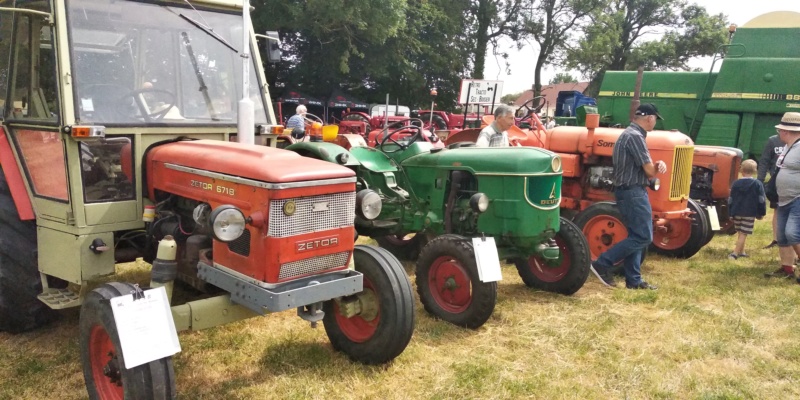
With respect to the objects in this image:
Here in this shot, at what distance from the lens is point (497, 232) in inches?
168

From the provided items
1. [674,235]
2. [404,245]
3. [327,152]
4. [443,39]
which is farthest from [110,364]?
[443,39]

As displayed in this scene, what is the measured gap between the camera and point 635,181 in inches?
191

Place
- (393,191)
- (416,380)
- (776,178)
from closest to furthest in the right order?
(416,380) → (393,191) → (776,178)

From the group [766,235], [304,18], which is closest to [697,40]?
[304,18]

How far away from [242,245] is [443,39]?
80.7 ft

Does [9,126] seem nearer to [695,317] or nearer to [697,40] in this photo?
[695,317]

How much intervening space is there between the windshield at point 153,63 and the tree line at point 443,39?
15.2 meters

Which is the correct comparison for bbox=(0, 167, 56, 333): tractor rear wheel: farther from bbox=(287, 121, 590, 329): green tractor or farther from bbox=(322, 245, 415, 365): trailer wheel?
bbox=(287, 121, 590, 329): green tractor

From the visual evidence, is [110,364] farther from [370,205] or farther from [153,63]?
[153,63]

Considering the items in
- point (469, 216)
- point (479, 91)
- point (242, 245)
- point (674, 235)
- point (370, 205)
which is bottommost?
point (674, 235)

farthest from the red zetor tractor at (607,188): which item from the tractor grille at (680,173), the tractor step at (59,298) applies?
the tractor step at (59,298)

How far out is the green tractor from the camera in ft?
13.2

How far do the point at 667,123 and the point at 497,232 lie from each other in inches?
300

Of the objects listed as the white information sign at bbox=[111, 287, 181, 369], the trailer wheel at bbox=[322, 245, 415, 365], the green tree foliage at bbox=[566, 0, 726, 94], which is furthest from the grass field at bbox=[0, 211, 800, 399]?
the green tree foliage at bbox=[566, 0, 726, 94]
